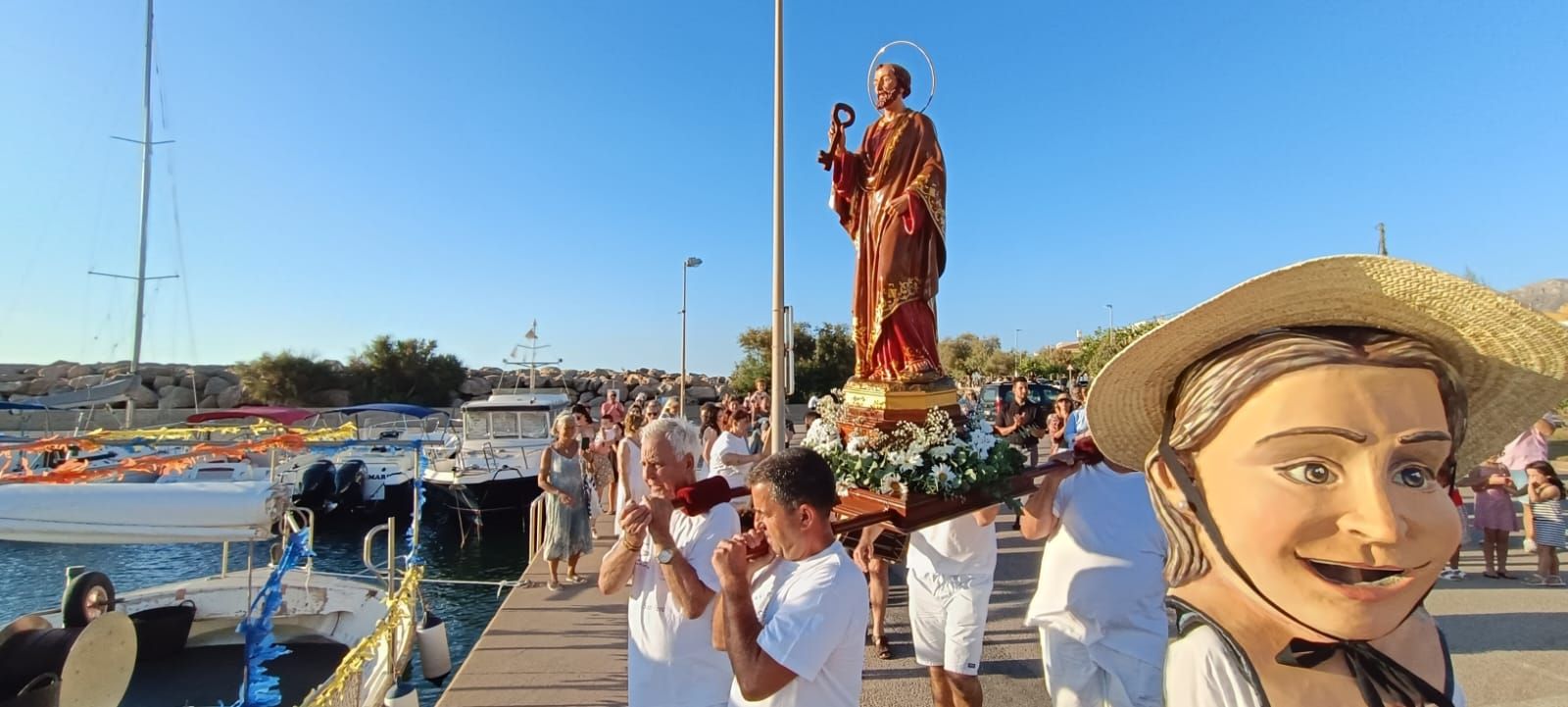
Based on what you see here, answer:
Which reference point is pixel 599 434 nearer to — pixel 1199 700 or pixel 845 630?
pixel 845 630

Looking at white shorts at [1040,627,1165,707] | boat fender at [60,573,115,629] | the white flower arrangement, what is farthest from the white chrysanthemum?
boat fender at [60,573,115,629]

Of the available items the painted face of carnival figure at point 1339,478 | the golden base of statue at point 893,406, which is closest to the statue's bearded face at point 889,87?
the golden base of statue at point 893,406

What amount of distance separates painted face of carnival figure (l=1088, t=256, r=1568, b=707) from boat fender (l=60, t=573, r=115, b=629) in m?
7.14

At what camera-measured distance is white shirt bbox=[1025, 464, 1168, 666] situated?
3.14m

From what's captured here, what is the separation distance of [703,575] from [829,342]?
108 feet

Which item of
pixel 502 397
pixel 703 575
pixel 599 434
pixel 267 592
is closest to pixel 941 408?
pixel 703 575

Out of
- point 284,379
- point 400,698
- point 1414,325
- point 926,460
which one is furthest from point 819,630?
point 284,379

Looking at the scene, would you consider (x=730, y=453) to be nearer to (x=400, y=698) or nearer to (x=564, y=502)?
(x=564, y=502)

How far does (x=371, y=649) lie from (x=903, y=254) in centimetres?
428

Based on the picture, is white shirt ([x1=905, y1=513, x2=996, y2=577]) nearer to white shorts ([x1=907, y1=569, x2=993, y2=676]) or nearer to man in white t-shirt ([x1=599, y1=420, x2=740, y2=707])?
white shorts ([x1=907, y1=569, x2=993, y2=676])

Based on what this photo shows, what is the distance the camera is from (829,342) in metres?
35.7

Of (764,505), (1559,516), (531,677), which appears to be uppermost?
(764,505)

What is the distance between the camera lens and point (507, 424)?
16.2m

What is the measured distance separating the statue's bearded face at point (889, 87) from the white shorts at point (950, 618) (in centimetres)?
263
